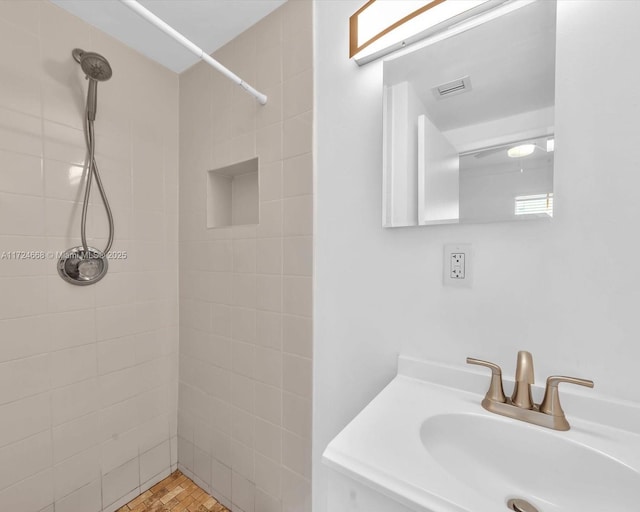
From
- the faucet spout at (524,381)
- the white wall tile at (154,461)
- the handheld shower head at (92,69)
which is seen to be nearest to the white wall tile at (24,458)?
the white wall tile at (154,461)

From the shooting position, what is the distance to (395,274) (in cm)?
96

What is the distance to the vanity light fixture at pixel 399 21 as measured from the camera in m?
0.78

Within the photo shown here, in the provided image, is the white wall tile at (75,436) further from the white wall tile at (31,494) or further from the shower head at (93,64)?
the shower head at (93,64)

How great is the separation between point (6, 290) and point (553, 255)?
1783mm

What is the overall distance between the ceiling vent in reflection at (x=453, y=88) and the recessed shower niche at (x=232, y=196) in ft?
2.84

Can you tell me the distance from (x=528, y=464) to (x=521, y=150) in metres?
0.73

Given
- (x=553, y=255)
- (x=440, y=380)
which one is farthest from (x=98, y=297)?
(x=553, y=255)

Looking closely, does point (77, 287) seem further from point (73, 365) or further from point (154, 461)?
point (154, 461)

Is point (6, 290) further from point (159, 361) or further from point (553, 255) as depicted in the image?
point (553, 255)

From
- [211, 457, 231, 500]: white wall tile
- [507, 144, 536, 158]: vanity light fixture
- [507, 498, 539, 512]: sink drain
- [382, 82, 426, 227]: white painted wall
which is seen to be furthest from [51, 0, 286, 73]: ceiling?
[211, 457, 231, 500]: white wall tile

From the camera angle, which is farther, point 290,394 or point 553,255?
point 290,394

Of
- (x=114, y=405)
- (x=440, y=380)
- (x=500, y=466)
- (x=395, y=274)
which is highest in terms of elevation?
(x=395, y=274)

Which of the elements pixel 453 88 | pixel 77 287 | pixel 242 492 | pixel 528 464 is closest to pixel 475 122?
pixel 453 88

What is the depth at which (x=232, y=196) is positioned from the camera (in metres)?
1.61
